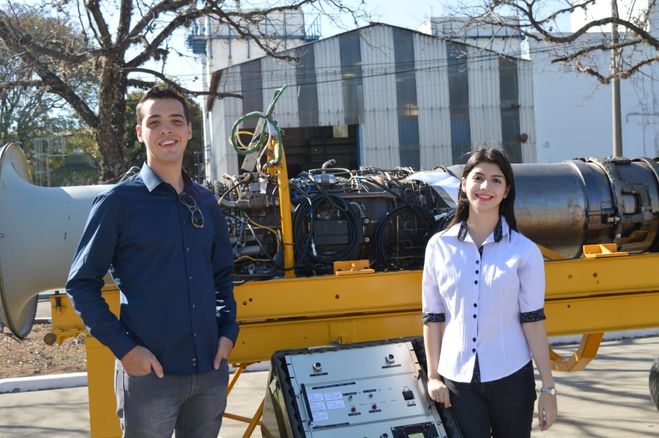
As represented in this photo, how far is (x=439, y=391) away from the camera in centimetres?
288

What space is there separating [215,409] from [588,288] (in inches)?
92.2

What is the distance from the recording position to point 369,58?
2381 cm

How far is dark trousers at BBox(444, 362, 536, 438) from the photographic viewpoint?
2779 millimetres

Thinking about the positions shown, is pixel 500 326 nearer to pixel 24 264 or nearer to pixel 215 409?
pixel 215 409

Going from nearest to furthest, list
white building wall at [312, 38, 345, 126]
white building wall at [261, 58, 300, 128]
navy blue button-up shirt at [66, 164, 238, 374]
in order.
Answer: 1. navy blue button-up shirt at [66, 164, 238, 374]
2. white building wall at [261, 58, 300, 128]
3. white building wall at [312, 38, 345, 126]

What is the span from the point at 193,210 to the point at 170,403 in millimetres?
706

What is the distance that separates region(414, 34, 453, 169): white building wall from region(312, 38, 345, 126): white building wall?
2687mm

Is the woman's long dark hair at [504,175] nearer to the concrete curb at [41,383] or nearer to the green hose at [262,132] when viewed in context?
the green hose at [262,132]

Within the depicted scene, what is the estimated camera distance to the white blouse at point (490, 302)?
2.78 meters

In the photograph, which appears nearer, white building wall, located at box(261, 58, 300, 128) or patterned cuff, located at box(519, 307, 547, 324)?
patterned cuff, located at box(519, 307, 547, 324)

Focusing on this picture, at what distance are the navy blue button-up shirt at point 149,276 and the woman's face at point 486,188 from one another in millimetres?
1085

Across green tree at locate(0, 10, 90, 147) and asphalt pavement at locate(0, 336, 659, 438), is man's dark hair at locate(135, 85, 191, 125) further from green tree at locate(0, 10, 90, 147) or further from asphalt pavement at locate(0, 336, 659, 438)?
green tree at locate(0, 10, 90, 147)

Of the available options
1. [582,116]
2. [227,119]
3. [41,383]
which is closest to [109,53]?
[41,383]

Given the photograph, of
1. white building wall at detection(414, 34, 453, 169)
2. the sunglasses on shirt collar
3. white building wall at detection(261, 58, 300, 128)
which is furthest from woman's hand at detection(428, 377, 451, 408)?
white building wall at detection(414, 34, 453, 169)
